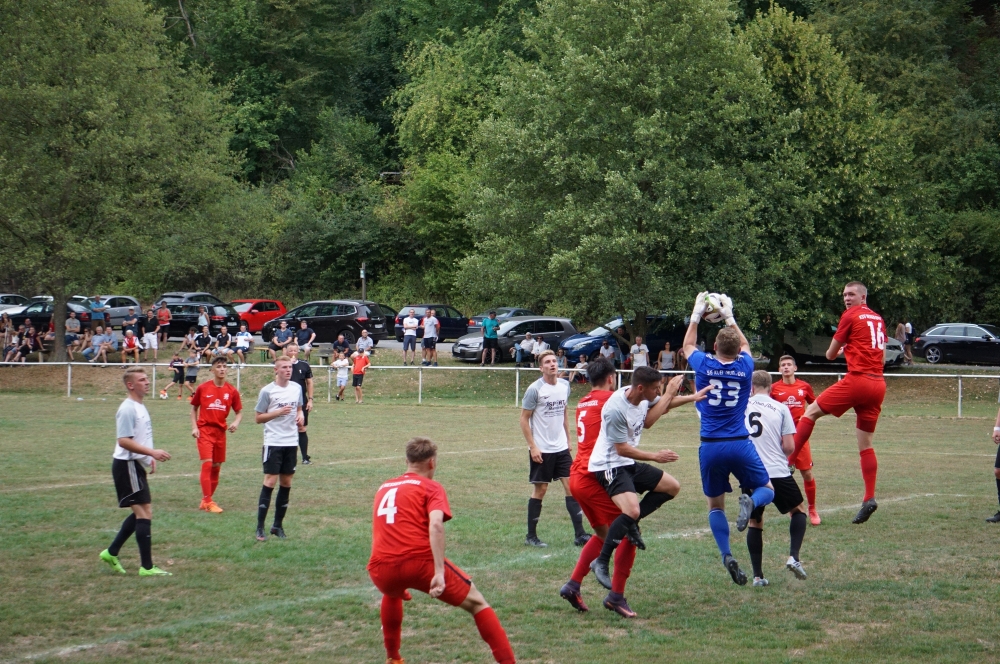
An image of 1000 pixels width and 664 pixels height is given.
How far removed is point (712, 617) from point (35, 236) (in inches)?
1400

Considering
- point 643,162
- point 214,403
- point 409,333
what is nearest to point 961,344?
point 643,162

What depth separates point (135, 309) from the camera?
43125 millimetres

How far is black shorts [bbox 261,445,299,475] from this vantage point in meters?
11.0

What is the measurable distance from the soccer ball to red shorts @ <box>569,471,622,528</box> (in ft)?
5.50

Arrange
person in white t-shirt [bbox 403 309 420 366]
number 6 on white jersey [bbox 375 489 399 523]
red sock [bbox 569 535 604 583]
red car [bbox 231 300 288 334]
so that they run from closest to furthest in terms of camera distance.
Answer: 1. number 6 on white jersey [bbox 375 489 399 523]
2. red sock [bbox 569 535 604 583]
3. person in white t-shirt [bbox 403 309 420 366]
4. red car [bbox 231 300 288 334]

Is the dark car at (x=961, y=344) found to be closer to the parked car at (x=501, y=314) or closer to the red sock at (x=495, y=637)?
the parked car at (x=501, y=314)

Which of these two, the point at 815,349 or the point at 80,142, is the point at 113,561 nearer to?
the point at 80,142

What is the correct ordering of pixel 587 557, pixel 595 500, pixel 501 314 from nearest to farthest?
pixel 587 557
pixel 595 500
pixel 501 314

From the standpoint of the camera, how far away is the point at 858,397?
10859 mm

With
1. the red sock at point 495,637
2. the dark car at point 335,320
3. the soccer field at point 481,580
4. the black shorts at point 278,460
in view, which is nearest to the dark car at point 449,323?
the dark car at point 335,320

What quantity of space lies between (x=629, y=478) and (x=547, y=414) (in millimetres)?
2789

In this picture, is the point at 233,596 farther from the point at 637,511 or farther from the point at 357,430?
the point at 357,430

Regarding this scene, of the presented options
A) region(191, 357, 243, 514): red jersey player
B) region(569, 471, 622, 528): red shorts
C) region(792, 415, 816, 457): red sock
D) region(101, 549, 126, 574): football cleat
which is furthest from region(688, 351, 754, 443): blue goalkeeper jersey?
region(191, 357, 243, 514): red jersey player

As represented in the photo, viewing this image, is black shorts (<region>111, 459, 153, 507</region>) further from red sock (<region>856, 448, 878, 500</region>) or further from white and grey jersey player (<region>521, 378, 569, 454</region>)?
red sock (<region>856, 448, 878, 500</region>)
